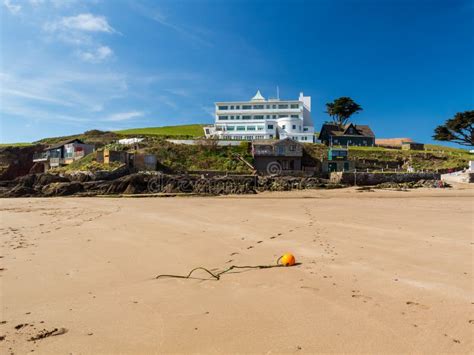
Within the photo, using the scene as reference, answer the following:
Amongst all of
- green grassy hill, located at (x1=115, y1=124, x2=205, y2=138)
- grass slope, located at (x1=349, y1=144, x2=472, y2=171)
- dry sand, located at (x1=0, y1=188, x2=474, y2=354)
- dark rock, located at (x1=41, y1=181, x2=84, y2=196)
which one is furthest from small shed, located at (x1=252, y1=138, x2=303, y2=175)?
dry sand, located at (x1=0, y1=188, x2=474, y2=354)

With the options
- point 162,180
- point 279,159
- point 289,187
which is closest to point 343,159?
point 279,159

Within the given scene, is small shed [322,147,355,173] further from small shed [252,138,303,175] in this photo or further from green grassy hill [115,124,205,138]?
green grassy hill [115,124,205,138]

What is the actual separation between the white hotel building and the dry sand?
55346mm

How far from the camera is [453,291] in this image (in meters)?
4.07

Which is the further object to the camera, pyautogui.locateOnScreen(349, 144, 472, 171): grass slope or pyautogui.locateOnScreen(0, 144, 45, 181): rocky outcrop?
pyautogui.locateOnScreen(349, 144, 472, 171): grass slope

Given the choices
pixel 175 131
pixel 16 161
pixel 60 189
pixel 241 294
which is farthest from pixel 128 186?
pixel 175 131

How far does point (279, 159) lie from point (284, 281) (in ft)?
142

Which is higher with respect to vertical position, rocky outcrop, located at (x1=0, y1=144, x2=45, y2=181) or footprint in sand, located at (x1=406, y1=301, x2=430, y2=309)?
rocky outcrop, located at (x1=0, y1=144, x2=45, y2=181)

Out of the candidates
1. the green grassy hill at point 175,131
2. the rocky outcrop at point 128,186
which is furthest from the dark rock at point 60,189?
the green grassy hill at point 175,131

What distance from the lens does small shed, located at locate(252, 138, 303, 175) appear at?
46.8 m

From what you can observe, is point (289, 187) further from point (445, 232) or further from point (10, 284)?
point (10, 284)

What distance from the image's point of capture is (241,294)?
4.16 metres

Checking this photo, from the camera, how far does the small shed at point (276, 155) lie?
46750 millimetres

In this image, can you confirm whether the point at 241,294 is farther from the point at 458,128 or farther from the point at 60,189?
the point at 458,128
